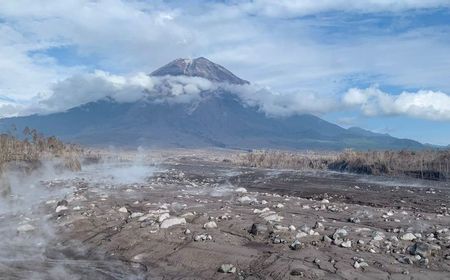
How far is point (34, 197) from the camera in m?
28.4

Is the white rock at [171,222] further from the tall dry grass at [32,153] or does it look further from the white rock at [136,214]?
the tall dry grass at [32,153]

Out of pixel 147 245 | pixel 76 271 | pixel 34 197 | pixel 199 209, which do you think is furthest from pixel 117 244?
pixel 34 197

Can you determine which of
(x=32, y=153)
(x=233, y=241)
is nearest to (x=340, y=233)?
(x=233, y=241)

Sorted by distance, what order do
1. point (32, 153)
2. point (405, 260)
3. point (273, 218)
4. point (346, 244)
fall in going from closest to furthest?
point (405, 260), point (346, 244), point (273, 218), point (32, 153)

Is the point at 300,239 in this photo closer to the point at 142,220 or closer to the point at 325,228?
the point at 325,228

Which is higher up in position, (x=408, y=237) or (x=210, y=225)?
(x=408, y=237)

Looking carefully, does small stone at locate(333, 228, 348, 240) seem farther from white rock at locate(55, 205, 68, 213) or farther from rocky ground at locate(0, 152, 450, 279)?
white rock at locate(55, 205, 68, 213)

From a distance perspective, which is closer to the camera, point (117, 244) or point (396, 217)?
point (117, 244)

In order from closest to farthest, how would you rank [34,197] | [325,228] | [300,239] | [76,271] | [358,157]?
[76,271]
[300,239]
[325,228]
[34,197]
[358,157]

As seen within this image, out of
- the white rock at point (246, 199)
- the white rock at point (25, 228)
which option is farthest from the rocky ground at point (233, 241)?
the white rock at point (246, 199)

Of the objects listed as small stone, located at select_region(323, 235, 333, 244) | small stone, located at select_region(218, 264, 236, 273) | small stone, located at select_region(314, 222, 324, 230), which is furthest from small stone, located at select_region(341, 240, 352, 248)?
small stone, located at select_region(218, 264, 236, 273)

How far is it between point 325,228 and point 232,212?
430 cm

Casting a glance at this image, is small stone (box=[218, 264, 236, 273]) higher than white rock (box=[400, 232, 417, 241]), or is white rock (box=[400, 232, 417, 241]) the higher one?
white rock (box=[400, 232, 417, 241])

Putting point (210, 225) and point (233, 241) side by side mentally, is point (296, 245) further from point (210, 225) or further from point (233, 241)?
point (210, 225)
